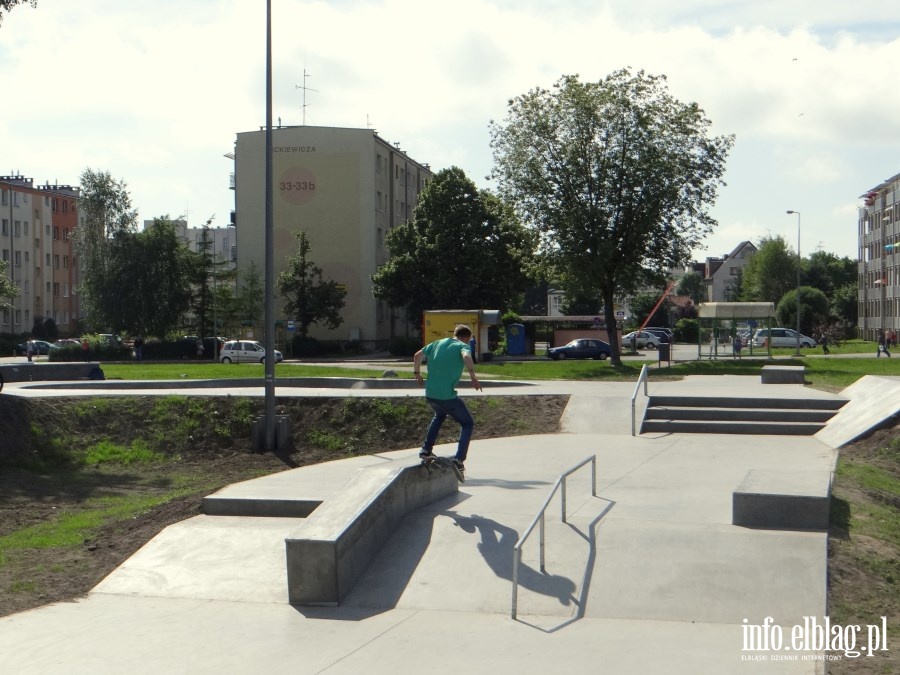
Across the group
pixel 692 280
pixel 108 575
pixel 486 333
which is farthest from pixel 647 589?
pixel 692 280

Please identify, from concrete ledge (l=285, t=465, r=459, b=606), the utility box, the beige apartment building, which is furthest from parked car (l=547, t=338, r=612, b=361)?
concrete ledge (l=285, t=465, r=459, b=606)

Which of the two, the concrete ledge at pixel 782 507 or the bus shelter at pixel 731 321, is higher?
the bus shelter at pixel 731 321

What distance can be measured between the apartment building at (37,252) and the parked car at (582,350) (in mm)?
54619

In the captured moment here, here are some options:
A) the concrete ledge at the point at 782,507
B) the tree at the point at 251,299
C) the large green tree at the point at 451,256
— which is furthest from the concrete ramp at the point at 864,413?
the tree at the point at 251,299

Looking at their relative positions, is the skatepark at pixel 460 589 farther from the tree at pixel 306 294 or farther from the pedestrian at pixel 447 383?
the tree at pixel 306 294

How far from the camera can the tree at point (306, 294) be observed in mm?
62250

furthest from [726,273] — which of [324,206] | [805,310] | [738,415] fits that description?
[738,415]

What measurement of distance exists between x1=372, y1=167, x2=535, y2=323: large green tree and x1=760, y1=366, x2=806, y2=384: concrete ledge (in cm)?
3671

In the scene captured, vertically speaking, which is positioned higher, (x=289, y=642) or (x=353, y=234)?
(x=353, y=234)

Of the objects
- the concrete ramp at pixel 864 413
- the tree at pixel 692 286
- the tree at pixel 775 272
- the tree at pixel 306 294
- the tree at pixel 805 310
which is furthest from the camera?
the tree at pixel 692 286

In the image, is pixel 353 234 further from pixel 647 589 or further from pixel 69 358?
pixel 647 589

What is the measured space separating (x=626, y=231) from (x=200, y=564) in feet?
108

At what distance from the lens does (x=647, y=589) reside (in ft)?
23.4

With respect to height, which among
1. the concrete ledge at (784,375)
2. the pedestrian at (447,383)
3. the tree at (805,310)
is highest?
the tree at (805,310)
